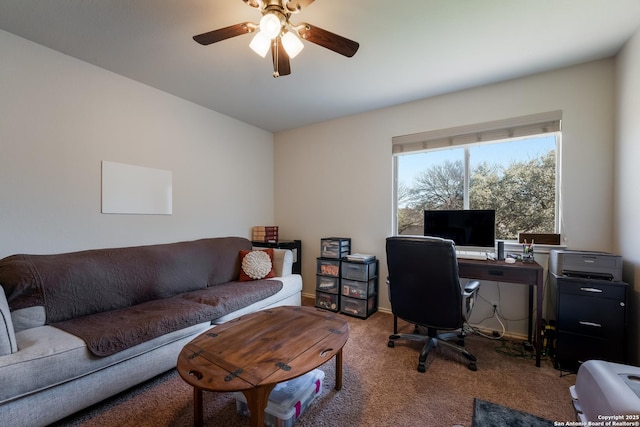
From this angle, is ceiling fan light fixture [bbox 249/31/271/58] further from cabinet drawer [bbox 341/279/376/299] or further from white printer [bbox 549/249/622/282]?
white printer [bbox 549/249/622/282]

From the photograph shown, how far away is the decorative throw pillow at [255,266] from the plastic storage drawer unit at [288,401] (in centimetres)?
149

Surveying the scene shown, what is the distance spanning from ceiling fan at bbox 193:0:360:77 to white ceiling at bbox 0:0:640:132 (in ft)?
0.81

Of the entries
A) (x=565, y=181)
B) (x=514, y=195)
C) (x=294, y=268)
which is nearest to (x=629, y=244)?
(x=565, y=181)

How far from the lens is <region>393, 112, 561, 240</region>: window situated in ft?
8.22

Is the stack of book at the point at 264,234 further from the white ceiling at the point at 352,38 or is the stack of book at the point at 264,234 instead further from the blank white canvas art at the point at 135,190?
the white ceiling at the point at 352,38

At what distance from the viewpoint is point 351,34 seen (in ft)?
6.32

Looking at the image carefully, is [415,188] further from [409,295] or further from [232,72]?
[232,72]

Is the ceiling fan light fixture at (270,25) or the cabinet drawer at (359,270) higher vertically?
the ceiling fan light fixture at (270,25)

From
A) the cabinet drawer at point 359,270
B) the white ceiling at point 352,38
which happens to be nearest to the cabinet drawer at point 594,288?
the cabinet drawer at point 359,270

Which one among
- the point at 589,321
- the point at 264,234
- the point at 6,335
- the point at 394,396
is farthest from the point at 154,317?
the point at 589,321

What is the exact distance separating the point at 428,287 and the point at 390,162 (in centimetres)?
169

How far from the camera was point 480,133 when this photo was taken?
2715mm

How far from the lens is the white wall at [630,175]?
1852mm

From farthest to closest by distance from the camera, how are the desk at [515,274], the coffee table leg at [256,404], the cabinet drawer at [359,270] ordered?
the cabinet drawer at [359,270] → the desk at [515,274] → the coffee table leg at [256,404]
